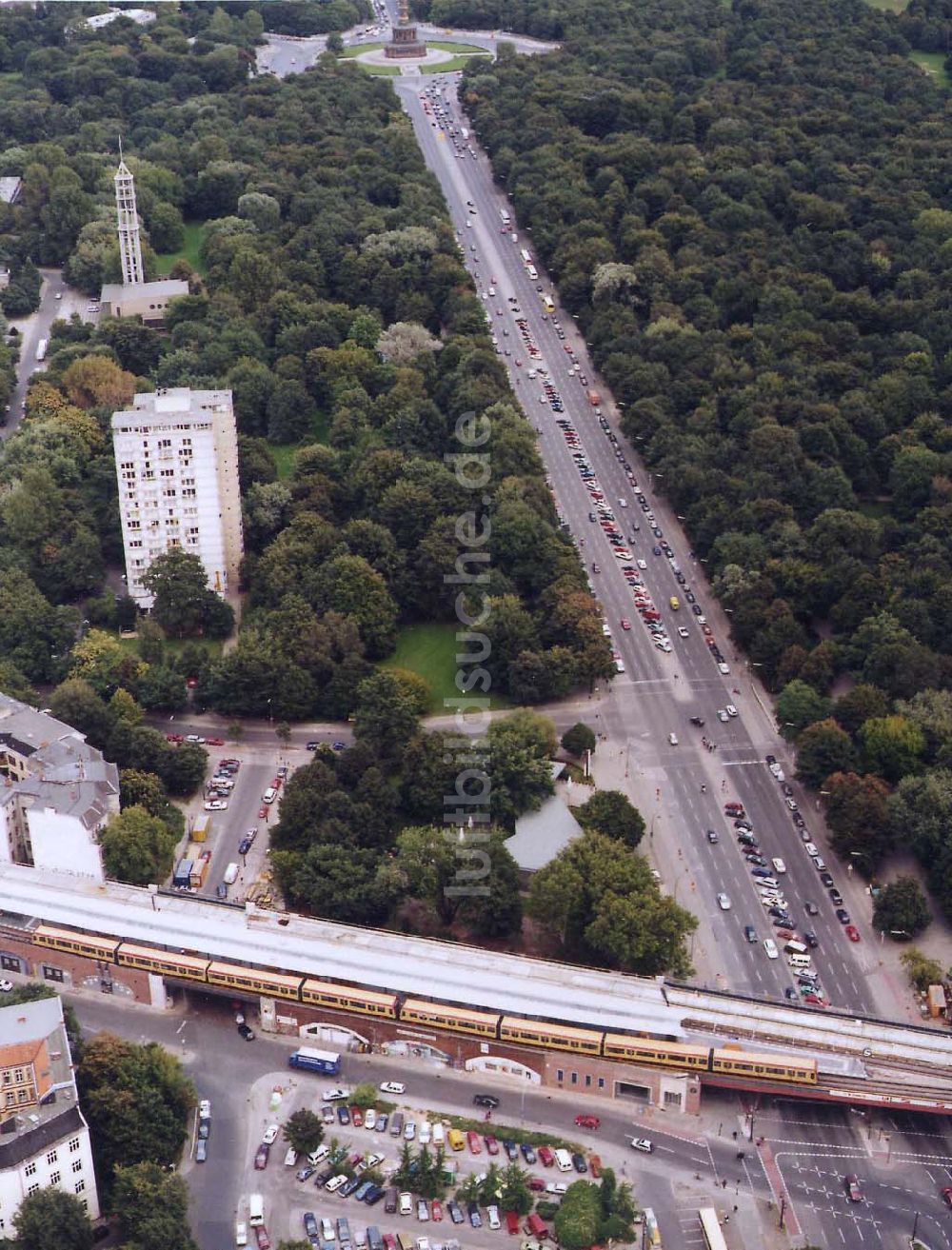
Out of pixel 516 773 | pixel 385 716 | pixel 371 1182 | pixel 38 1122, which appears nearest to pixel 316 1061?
pixel 371 1182

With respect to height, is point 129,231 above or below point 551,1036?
below

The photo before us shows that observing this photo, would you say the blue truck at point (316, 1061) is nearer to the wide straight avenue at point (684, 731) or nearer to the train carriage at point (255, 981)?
the train carriage at point (255, 981)

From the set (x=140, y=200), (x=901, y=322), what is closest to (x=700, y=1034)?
(x=901, y=322)

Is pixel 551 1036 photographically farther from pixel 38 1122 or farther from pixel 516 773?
pixel 38 1122

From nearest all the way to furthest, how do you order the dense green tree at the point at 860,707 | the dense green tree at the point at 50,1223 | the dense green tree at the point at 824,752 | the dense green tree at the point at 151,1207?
the dense green tree at the point at 50,1223 < the dense green tree at the point at 151,1207 < the dense green tree at the point at 824,752 < the dense green tree at the point at 860,707

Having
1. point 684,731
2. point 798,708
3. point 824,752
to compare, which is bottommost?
point 684,731

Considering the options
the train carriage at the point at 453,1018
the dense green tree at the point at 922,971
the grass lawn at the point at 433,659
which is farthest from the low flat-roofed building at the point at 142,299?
the dense green tree at the point at 922,971

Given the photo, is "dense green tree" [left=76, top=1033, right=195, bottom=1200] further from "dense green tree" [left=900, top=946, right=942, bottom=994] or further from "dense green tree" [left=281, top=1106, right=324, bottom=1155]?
"dense green tree" [left=900, top=946, right=942, bottom=994]

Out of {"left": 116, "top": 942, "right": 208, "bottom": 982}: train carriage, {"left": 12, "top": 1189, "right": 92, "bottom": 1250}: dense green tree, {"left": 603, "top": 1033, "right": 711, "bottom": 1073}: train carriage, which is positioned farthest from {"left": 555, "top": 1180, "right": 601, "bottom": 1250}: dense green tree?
{"left": 116, "top": 942, "right": 208, "bottom": 982}: train carriage
